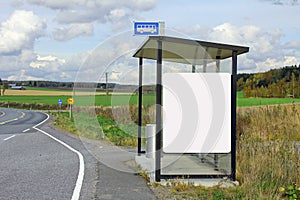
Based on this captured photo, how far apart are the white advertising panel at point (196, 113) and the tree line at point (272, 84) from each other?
30701mm

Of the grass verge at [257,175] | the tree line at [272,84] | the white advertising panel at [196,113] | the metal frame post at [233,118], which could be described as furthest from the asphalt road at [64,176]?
the tree line at [272,84]

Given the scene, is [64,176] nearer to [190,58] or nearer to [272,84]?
[190,58]

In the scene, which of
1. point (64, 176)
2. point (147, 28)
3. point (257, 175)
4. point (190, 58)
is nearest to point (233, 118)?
point (257, 175)

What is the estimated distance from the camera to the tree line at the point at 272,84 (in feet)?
142

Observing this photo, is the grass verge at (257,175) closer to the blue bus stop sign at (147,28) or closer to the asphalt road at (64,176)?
the asphalt road at (64,176)

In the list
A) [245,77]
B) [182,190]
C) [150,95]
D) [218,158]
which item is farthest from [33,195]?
[245,77]

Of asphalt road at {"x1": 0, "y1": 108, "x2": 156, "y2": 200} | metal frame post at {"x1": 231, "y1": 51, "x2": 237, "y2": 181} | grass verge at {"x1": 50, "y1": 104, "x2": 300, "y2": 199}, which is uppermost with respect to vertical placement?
metal frame post at {"x1": 231, "y1": 51, "x2": 237, "y2": 181}

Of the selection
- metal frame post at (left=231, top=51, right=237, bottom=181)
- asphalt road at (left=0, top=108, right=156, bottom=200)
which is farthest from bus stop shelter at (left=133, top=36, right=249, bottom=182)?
asphalt road at (left=0, top=108, right=156, bottom=200)

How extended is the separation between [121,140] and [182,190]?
11.0 meters

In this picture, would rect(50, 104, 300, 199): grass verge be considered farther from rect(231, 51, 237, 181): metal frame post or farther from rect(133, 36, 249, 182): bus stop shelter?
rect(133, 36, 249, 182): bus stop shelter

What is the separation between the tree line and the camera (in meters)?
43.4

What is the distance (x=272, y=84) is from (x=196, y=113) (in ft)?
128

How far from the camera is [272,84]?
4747 cm

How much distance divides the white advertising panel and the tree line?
3070cm
